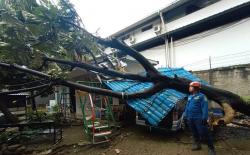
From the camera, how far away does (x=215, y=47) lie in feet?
39.4

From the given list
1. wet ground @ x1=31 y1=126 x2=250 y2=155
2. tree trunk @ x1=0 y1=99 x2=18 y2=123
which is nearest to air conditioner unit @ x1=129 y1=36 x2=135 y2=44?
wet ground @ x1=31 y1=126 x2=250 y2=155

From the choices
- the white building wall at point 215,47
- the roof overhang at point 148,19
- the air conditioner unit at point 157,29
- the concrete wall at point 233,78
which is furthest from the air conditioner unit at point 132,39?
the concrete wall at point 233,78

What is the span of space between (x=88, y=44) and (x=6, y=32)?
6.07ft

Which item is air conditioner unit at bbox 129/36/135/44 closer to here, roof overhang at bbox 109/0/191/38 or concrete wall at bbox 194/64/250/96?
roof overhang at bbox 109/0/191/38

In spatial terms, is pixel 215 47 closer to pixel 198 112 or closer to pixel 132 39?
pixel 198 112

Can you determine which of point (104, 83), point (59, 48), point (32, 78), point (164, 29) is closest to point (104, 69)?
point (59, 48)

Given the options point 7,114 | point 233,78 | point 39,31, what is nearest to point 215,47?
point 233,78

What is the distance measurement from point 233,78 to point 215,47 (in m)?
3.02

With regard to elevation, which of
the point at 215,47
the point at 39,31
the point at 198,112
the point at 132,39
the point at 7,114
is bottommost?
the point at 7,114

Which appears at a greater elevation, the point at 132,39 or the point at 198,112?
the point at 132,39

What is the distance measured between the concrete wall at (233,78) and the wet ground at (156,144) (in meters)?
2.14

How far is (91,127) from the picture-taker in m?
7.68

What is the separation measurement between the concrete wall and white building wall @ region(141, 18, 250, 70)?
1345 millimetres

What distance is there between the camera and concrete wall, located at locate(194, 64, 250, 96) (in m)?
9.07
